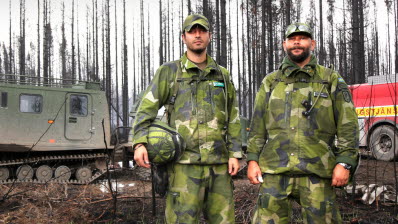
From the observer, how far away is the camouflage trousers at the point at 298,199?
3.03m

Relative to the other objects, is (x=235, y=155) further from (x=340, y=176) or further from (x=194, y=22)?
(x=194, y=22)

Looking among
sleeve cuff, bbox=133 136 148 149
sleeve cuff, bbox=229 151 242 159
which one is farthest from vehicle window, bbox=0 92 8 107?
sleeve cuff, bbox=229 151 242 159

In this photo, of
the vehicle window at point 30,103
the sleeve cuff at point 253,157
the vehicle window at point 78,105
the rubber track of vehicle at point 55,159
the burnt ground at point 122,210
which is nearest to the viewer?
the sleeve cuff at point 253,157

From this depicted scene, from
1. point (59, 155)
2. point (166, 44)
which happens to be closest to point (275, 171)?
point (59, 155)

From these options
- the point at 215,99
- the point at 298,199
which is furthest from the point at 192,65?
the point at 298,199

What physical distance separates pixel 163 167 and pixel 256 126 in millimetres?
900

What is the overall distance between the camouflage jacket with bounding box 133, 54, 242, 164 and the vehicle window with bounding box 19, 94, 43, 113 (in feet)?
29.4

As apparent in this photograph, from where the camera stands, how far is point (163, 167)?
3221 millimetres

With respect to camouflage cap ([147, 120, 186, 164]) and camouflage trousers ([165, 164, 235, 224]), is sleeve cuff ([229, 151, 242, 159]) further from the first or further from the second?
camouflage cap ([147, 120, 186, 164])

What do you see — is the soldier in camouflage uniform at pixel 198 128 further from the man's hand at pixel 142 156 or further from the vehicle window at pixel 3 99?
the vehicle window at pixel 3 99

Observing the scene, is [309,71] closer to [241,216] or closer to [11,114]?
[241,216]

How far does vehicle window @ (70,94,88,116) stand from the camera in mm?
11609

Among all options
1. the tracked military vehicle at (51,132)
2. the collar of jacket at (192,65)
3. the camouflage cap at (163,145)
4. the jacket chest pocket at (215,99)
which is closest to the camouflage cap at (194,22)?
the collar of jacket at (192,65)

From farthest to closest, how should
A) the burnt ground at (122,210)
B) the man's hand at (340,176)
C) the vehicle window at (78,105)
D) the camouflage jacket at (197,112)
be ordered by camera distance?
the vehicle window at (78,105), the burnt ground at (122,210), the camouflage jacket at (197,112), the man's hand at (340,176)
